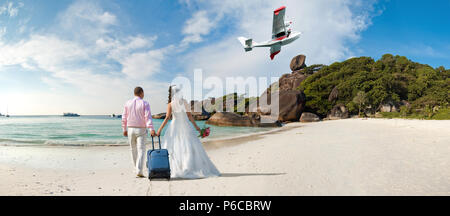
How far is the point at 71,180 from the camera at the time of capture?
A: 4.74 metres

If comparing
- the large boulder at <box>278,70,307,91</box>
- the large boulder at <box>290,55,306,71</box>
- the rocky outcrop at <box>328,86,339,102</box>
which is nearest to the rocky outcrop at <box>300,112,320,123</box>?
the rocky outcrop at <box>328,86,339,102</box>

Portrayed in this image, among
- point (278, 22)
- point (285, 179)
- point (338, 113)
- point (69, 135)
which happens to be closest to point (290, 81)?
point (338, 113)

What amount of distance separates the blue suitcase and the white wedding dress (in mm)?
370

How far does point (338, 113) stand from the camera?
43.2 m

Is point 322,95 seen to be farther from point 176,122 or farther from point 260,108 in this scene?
point 176,122

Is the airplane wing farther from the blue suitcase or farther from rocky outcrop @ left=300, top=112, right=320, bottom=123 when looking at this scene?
rocky outcrop @ left=300, top=112, right=320, bottom=123

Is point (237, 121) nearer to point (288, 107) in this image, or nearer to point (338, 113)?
point (288, 107)

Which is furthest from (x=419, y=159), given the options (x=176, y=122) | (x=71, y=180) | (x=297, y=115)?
(x=297, y=115)

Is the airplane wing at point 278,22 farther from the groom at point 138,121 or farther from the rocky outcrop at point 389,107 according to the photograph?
the rocky outcrop at point 389,107

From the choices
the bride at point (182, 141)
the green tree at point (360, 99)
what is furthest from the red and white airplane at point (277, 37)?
the green tree at point (360, 99)

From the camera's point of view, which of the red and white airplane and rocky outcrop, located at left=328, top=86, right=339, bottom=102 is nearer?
the red and white airplane

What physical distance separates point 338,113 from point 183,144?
4477cm

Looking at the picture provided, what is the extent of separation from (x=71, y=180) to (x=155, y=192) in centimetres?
238

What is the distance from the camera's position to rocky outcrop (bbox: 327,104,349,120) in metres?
42.7
